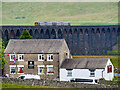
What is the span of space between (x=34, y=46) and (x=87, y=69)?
8.34m

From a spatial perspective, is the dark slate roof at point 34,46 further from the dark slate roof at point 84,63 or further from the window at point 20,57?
the dark slate roof at point 84,63

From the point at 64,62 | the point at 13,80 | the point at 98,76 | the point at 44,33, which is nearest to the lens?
the point at 13,80

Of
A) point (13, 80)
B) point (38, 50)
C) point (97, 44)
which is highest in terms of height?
point (97, 44)

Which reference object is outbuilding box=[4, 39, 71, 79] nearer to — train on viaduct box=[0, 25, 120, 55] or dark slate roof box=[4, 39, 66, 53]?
dark slate roof box=[4, 39, 66, 53]

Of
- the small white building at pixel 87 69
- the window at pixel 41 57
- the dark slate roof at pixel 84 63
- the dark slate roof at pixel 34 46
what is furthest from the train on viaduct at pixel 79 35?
the small white building at pixel 87 69

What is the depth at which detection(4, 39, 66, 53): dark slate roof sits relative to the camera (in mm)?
71250

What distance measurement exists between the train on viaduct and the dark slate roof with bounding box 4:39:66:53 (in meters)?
71.2

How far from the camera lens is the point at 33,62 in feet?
234

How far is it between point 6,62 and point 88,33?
267ft

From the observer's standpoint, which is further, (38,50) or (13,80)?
(38,50)

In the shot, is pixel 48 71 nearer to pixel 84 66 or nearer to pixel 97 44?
pixel 84 66

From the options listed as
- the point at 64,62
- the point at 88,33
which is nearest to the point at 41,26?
the point at 88,33

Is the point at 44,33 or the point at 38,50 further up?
the point at 44,33

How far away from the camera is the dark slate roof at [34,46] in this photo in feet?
234
